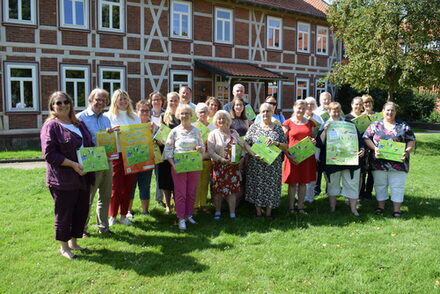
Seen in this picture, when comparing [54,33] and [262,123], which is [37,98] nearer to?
[54,33]

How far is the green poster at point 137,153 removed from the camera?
5.17 metres

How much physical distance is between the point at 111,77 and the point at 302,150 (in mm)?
12150

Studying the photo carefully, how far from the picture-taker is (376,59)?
15.4m

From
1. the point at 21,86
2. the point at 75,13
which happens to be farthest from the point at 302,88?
the point at 21,86

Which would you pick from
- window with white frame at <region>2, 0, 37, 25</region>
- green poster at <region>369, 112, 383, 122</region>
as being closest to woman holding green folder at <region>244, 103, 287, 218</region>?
green poster at <region>369, 112, 383, 122</region>

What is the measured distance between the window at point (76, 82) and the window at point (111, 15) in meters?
1.93

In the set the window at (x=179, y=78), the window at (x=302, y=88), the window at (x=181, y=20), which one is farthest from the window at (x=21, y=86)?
the window at (x=302, y=88)

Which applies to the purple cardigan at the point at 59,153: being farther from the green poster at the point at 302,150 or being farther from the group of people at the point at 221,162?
the green poster at the point at 302,150

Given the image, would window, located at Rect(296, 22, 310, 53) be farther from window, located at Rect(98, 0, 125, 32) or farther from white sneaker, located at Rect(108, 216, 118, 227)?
white sneaker, located at Rect(108, 216, 118, 227)

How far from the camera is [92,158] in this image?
432 centimetres

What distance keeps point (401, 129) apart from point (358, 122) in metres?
0.78

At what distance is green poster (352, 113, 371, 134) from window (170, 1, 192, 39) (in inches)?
488

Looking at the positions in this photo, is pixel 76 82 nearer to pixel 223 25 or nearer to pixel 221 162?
pixel 223 25

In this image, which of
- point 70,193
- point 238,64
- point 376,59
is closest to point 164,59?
point 238,64
